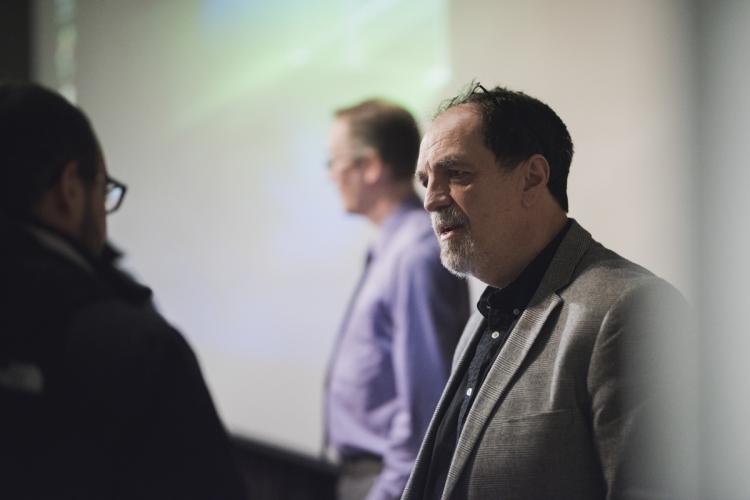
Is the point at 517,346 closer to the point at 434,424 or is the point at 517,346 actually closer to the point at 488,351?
the point at 488,351

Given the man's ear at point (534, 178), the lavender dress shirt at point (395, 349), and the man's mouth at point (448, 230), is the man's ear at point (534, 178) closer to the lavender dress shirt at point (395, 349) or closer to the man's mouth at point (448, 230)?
the man's mouth at point (448, 230)

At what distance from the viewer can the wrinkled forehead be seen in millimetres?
1266

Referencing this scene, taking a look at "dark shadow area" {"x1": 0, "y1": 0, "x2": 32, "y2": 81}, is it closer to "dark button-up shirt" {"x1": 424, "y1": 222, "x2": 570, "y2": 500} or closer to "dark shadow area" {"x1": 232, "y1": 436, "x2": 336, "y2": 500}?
"dark shadow area" {"x1": 232, "y1": 436, "x2": 336, "y2": 500}

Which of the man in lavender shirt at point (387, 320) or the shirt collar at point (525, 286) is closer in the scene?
the shirt collar at point (525, 286)

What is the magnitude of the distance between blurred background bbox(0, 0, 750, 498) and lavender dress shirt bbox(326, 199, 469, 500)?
1.28 ft

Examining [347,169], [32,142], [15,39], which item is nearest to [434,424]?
[32,142]

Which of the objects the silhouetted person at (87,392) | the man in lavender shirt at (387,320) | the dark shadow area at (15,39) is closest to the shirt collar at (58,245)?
the silhouetted person at (87,392)

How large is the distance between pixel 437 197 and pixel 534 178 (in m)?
0.15

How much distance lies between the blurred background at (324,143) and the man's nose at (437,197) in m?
0.39

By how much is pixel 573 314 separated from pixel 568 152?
264mm

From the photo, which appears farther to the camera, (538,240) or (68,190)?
(538,240)

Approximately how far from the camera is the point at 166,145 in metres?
3.51

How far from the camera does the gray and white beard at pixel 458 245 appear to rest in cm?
128

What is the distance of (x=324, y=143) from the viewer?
290 cm
